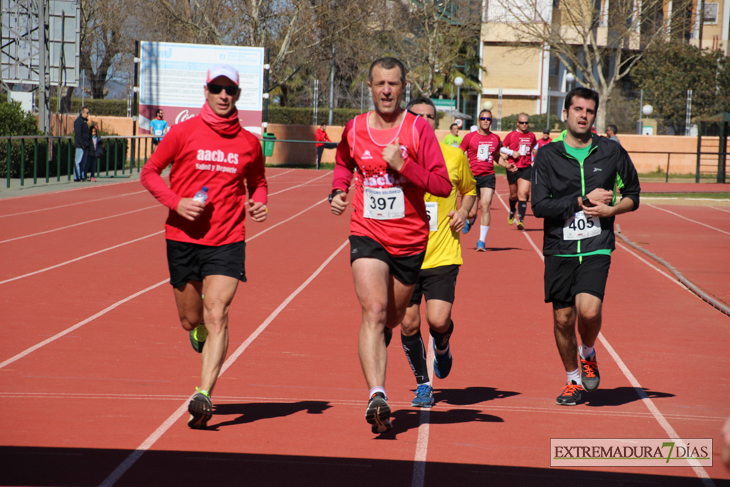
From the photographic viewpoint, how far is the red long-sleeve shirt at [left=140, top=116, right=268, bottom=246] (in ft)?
16.3

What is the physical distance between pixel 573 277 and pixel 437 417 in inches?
49.4

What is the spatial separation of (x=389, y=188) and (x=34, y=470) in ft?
7.60

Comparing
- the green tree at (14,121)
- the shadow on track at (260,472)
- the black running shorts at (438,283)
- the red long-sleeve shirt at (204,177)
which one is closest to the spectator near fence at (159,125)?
the green tree at (14,121)

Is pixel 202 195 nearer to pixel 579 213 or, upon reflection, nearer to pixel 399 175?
pixel 399 175

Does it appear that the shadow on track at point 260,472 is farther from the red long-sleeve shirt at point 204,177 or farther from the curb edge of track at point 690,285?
the curb edge of track at point 690,285

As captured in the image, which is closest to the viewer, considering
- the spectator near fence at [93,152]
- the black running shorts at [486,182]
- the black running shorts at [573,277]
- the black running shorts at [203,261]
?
the black running shorts at [203,261]

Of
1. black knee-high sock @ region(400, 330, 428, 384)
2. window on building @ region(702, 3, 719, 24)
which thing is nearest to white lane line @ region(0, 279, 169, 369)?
black knee-high sock @ region(400, 330, 428, 384)

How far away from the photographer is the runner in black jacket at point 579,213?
17.8ft

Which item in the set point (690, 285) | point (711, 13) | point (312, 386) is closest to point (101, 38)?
point (711, 13)

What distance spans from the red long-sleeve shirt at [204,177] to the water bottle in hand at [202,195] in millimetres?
144

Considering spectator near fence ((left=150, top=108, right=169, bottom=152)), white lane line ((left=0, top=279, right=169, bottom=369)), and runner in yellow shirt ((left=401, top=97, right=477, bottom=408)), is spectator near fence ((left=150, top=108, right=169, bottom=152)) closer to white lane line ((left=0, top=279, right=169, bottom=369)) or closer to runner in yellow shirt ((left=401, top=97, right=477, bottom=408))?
white lane line ((left=0, top=279, right=169, bottom=369))

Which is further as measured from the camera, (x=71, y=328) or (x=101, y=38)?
(x=101, y=38)

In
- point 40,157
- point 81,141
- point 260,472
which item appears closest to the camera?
point 260,472

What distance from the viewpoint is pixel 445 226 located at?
5840mm
